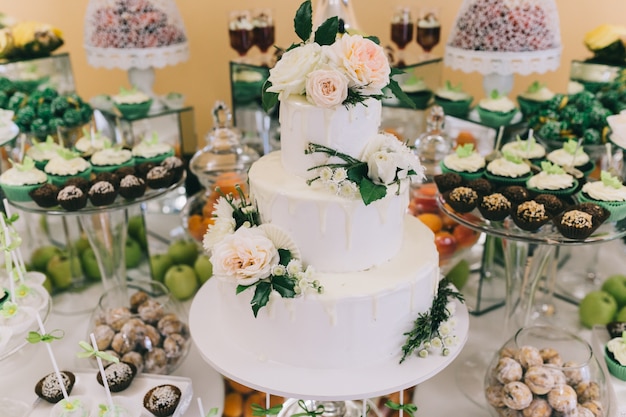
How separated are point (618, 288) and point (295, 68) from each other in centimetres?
128

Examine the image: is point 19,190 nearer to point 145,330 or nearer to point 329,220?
point 145,330

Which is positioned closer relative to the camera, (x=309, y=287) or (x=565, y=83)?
(x=309, y=287)

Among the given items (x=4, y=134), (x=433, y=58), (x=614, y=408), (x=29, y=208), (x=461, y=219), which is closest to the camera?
(x=614, y=408)

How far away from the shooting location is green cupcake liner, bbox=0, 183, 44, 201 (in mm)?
1635

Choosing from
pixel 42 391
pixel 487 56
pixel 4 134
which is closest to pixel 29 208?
pixel 4 134

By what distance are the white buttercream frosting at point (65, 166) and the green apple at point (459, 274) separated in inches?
46.1

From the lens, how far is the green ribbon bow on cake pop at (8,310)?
1387mm

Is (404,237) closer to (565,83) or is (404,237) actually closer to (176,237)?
(176,237)

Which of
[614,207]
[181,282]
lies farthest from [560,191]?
[181,282]

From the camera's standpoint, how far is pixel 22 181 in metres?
1.64

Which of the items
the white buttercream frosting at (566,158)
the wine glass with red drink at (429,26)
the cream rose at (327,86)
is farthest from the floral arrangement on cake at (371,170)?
the wine glass with red drink at (429,26)

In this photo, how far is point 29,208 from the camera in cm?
161

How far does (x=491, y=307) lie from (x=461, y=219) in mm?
549

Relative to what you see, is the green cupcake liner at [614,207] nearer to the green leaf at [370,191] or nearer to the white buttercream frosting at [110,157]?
the green leaf at [370,191]
